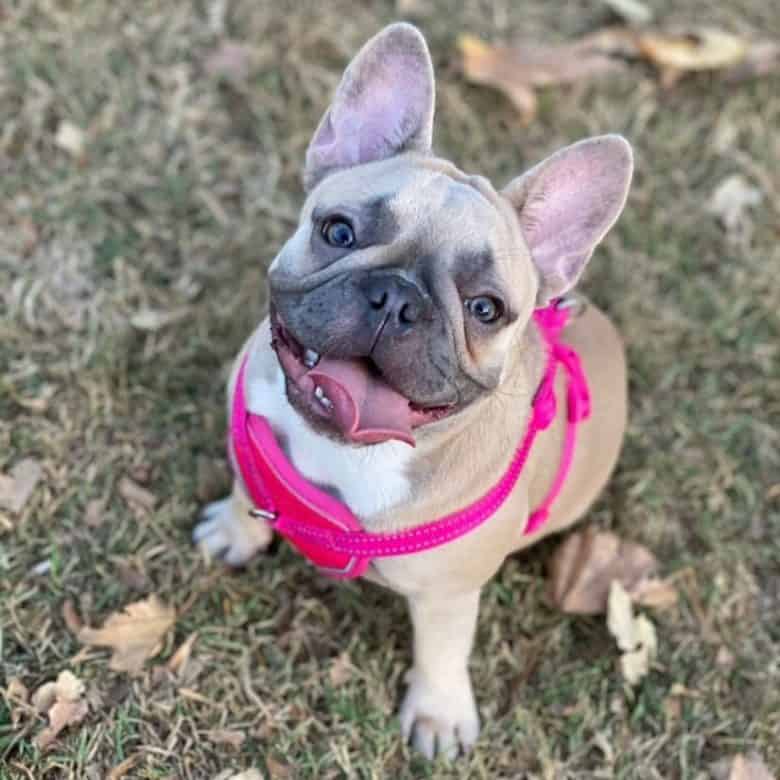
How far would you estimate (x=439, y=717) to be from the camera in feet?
11.1

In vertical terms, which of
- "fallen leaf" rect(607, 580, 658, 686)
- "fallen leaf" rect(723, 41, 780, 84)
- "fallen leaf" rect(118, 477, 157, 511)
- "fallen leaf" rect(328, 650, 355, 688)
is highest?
"fallen leaf" rect(723, 41, 780, 84)

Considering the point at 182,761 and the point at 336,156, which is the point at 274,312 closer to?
the point at 336,156

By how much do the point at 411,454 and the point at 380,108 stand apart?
847 millimetres

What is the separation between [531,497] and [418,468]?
51cm

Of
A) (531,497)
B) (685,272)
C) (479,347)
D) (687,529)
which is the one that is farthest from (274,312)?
(685,272)

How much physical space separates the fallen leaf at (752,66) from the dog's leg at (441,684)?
3024 mm

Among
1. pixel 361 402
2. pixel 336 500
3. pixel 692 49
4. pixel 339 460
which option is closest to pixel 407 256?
pixel 361 402

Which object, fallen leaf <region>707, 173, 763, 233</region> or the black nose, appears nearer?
the black nose

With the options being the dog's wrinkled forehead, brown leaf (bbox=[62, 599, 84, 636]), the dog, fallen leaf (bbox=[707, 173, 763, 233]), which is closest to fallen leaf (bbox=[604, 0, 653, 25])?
fallen leaf (bbox=[707, 173, 763, 233])

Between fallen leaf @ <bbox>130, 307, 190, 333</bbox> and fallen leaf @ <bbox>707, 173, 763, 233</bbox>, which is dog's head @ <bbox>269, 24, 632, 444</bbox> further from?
fallen leaf @ <bbox>707, 173, 763, 233</bbox>

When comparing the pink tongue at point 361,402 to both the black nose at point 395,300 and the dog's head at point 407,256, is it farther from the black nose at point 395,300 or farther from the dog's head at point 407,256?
the black nose at point 395,300

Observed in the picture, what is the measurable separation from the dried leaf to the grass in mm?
115

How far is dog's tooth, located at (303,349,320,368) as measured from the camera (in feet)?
8.42

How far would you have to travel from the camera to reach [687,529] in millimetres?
4055
